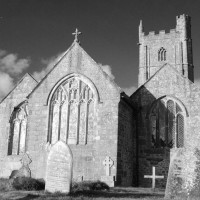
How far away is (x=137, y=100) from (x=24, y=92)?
1006cm

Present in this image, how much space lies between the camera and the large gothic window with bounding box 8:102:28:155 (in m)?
27.6

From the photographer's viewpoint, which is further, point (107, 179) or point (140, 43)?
point (140, 43)

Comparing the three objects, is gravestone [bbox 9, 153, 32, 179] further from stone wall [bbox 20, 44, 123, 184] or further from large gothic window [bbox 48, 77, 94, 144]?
large gothic window [bbox 48, 77, 94, 144]

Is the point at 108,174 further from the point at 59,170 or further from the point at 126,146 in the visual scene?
the point at 59,170

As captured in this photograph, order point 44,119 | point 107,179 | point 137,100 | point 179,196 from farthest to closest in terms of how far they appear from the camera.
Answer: point 137,100
point 44,119
point 107,179
point 179,196

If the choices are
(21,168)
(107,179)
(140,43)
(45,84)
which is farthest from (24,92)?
(140,43)

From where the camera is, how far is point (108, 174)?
2169cm

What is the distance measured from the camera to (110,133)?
74.0 feet

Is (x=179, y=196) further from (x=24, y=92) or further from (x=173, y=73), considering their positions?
(x=24, y=92)

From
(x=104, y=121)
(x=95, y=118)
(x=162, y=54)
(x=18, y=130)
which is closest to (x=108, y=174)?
(x=104, y=121)

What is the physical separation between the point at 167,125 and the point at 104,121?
5219 millimetres

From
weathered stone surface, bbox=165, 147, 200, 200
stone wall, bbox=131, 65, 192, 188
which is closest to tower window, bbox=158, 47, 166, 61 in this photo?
stone wall, bbox=131, 65, 192, 188

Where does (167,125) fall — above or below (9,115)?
below

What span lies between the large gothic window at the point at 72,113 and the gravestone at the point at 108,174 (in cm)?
214
